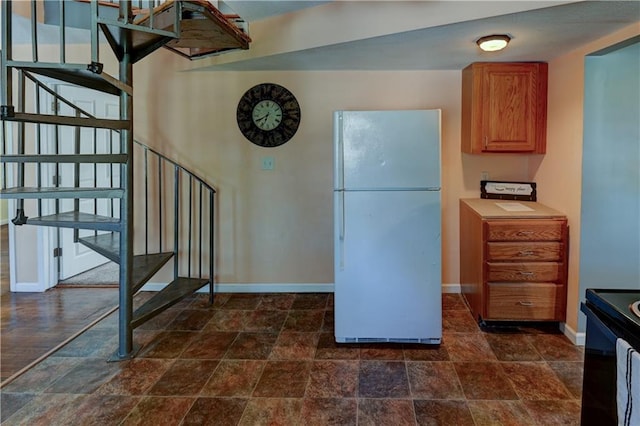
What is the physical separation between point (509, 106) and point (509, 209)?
0.81 metres

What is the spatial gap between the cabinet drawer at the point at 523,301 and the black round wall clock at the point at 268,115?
2.09 m

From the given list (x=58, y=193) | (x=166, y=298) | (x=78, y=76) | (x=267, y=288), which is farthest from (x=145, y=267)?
(x=78, y=76)

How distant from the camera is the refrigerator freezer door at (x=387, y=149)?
8.38 feet

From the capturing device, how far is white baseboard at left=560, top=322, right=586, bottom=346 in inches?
105

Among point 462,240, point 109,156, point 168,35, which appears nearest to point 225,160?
point 109,156

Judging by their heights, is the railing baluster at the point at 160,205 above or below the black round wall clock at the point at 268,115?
below

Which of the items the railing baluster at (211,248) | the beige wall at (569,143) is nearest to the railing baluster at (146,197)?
the railing baluster at (211,248)

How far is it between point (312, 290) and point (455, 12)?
2512mm

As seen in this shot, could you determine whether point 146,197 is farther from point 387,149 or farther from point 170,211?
point 387,149

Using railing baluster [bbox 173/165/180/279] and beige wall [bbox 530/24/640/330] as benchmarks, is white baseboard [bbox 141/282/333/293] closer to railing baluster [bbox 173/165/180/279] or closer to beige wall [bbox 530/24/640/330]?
railing baluster [bbox 173/165/180/279]

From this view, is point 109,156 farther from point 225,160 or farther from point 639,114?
point 639,114

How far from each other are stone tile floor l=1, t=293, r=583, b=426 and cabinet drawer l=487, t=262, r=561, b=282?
0.39 meters

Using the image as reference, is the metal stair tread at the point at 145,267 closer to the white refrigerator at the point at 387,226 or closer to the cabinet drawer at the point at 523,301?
the white refrigerator at the point at 387,226

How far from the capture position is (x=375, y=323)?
2711mm
